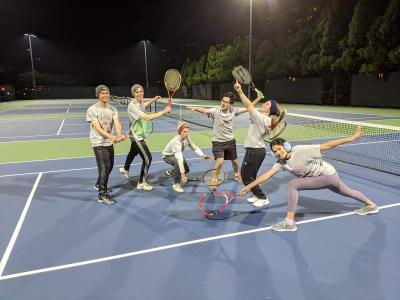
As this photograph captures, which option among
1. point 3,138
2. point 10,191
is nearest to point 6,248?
point 10,191

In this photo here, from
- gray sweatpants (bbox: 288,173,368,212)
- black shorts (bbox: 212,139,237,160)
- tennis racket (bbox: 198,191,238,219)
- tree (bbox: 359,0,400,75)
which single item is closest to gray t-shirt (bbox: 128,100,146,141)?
black shorts (bbox: 212,139,237,160)

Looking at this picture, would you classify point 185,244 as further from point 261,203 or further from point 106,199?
point 106,199

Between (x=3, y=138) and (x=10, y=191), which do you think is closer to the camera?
(x=10, y=191)

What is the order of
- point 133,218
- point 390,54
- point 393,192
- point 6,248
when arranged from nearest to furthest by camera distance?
point 6,248 → point 133,218 → point 393,192 → point 390,54

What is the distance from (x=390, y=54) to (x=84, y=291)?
2579cm

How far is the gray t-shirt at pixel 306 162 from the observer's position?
462 centimetres

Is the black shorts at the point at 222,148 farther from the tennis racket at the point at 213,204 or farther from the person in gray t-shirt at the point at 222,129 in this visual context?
the tennis racket at the point at 213,204

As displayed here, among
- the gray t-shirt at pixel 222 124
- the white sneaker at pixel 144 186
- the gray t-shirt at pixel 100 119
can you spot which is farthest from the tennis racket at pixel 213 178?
the gray t-shirt at pixel 100 119

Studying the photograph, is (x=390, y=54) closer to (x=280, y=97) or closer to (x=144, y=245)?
(x=280, y=97)

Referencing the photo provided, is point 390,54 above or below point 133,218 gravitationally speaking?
above

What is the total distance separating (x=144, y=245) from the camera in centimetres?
438

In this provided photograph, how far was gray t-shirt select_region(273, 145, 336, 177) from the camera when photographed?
15.2 feet

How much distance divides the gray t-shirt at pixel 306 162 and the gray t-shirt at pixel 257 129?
880 mm

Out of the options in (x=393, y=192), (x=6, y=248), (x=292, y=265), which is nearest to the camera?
(x=292, y=265)
